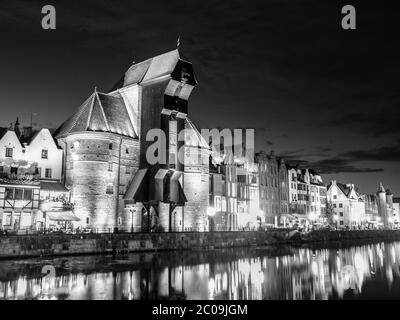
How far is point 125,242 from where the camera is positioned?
150ft

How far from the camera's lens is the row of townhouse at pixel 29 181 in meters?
44.3

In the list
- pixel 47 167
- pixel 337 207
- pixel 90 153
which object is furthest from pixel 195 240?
pixel 337 207

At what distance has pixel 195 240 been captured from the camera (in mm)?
53188

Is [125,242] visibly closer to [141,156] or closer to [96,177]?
[96,177]

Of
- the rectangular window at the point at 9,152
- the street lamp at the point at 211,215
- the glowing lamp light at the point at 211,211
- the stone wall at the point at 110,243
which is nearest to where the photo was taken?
the stone wall at the point at 110,243

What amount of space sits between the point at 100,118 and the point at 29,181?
13417 millimetres

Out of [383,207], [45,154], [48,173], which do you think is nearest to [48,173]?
[48,173]

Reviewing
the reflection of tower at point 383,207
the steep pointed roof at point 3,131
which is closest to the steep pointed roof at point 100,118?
the steep pointed roof at point 3,131

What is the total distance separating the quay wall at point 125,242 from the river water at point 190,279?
5.68 ft

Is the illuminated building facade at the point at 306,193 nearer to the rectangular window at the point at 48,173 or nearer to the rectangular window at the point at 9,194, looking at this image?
the rectangular window at the point at 48,173

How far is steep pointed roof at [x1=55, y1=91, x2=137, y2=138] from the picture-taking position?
5381 cm

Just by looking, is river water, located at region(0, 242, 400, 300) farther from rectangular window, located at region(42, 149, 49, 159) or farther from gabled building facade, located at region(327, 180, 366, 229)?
→ gabled building facade, located at region(327, 180, 366, 229)

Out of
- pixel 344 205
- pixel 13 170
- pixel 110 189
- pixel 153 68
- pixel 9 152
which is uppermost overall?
pixel 153 68

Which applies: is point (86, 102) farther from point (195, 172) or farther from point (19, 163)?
point (195, 172)
